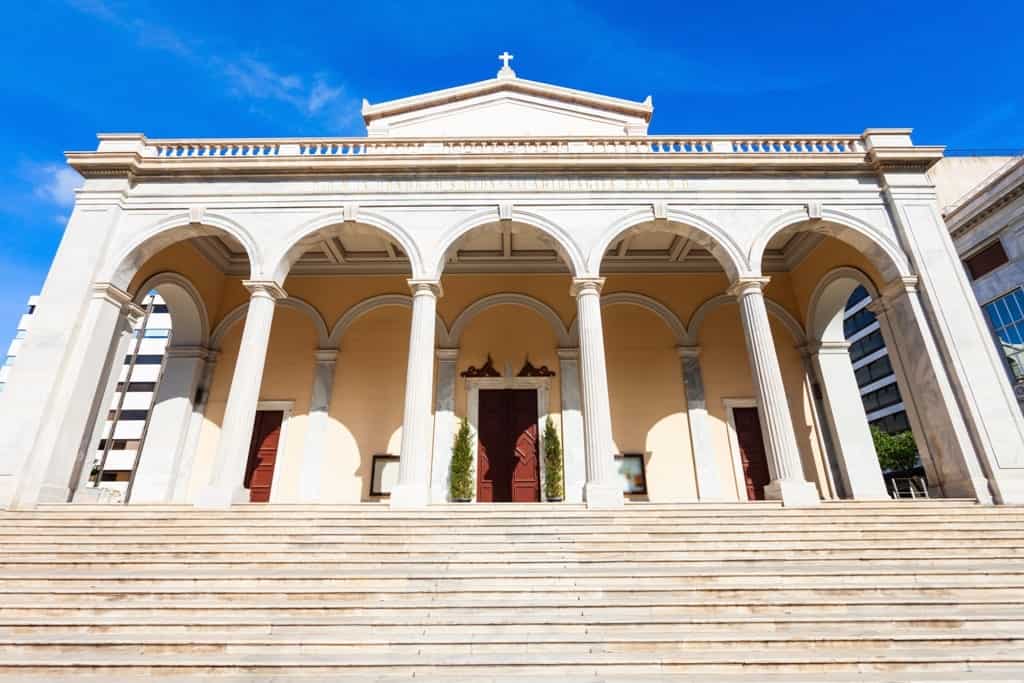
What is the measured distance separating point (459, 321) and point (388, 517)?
24.3 feet

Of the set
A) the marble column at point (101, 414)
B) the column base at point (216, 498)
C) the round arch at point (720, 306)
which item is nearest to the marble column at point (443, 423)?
the column base at point (216, 498)

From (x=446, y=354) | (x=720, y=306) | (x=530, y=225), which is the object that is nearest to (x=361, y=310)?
(x=446, y=354)

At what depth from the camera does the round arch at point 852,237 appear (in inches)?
466

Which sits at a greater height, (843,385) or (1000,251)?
(1000,251)

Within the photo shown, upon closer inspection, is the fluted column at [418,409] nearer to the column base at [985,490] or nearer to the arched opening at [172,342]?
the arched opening at [172,342]

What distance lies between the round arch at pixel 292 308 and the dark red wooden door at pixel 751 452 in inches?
501

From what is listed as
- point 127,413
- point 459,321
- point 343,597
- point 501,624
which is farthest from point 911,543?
point 127,413

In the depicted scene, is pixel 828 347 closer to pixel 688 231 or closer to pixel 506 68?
pixel 688 231

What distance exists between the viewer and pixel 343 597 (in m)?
6.52

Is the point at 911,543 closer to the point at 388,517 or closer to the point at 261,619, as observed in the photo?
the point at 388,517

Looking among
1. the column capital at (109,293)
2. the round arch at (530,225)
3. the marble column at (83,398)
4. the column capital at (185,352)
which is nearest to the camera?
the marble column at (83,398)

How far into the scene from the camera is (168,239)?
40.6 ft

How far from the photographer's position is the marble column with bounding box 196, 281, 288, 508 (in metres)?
9.89

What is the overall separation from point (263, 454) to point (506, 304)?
27.7ft
